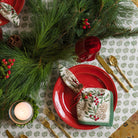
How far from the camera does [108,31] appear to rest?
0.66m

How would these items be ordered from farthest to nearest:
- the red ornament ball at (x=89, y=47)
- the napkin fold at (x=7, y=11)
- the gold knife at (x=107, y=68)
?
the gold knife at (x=107, y=68), the napkin fold at (x=7, y=11), the red ornament ball at (x=89, y=47)

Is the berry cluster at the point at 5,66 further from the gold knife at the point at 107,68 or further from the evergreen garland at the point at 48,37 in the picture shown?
the gold knife at the point at 107,68

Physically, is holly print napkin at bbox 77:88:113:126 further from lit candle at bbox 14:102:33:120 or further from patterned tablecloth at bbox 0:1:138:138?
lit candle at bbox 14:102:33:120

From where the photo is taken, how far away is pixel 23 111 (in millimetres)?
646

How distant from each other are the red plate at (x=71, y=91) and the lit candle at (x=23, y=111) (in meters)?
0.11

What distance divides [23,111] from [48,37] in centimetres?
31

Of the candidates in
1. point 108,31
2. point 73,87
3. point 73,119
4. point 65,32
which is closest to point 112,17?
point 108,31

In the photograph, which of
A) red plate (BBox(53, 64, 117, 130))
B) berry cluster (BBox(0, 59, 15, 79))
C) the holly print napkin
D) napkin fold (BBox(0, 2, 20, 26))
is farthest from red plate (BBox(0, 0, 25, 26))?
the holly print napkin

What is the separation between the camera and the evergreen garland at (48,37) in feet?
1.99

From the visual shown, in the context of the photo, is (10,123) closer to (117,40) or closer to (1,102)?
(1,102)

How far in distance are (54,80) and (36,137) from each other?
0.84 feet

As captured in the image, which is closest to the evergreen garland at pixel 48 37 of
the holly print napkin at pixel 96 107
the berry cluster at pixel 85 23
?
the berry cluster at pixel 85 23

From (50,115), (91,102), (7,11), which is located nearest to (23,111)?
(50,115)

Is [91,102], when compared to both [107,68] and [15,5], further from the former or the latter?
[15,5]
